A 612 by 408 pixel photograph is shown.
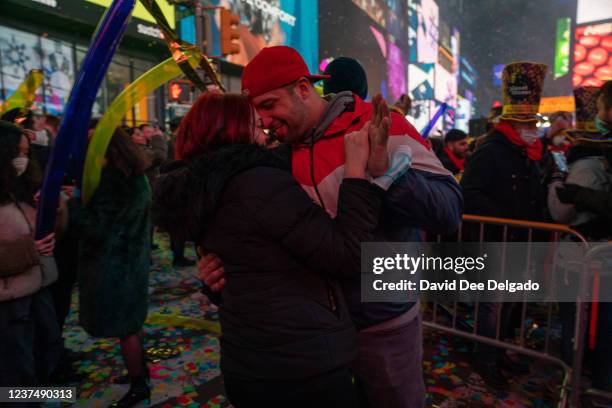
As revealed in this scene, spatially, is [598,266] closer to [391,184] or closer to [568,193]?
[568,193]

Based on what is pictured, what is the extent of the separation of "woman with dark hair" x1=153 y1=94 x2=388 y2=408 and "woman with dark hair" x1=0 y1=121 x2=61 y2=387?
149cm

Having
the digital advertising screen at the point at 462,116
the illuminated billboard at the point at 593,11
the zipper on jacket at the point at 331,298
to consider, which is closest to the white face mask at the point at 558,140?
the zipper on jacket at the point at 331,298

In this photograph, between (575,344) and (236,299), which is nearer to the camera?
(236,299)

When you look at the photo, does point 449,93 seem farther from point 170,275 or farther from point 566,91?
point 170,275

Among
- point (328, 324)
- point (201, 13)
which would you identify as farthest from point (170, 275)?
point (328, 324)

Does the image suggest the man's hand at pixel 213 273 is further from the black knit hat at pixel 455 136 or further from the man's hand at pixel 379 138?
the black knit hat at pixel 455 136

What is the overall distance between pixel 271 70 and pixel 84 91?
40.0 inches

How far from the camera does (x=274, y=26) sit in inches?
843

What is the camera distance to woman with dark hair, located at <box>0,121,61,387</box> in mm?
2430

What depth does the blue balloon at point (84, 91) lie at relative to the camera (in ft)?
6.46

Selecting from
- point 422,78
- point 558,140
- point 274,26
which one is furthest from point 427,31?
point 558,140

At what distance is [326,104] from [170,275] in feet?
17.6

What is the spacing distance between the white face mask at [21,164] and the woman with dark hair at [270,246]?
1765 millimetres

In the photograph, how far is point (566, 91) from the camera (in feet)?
183
